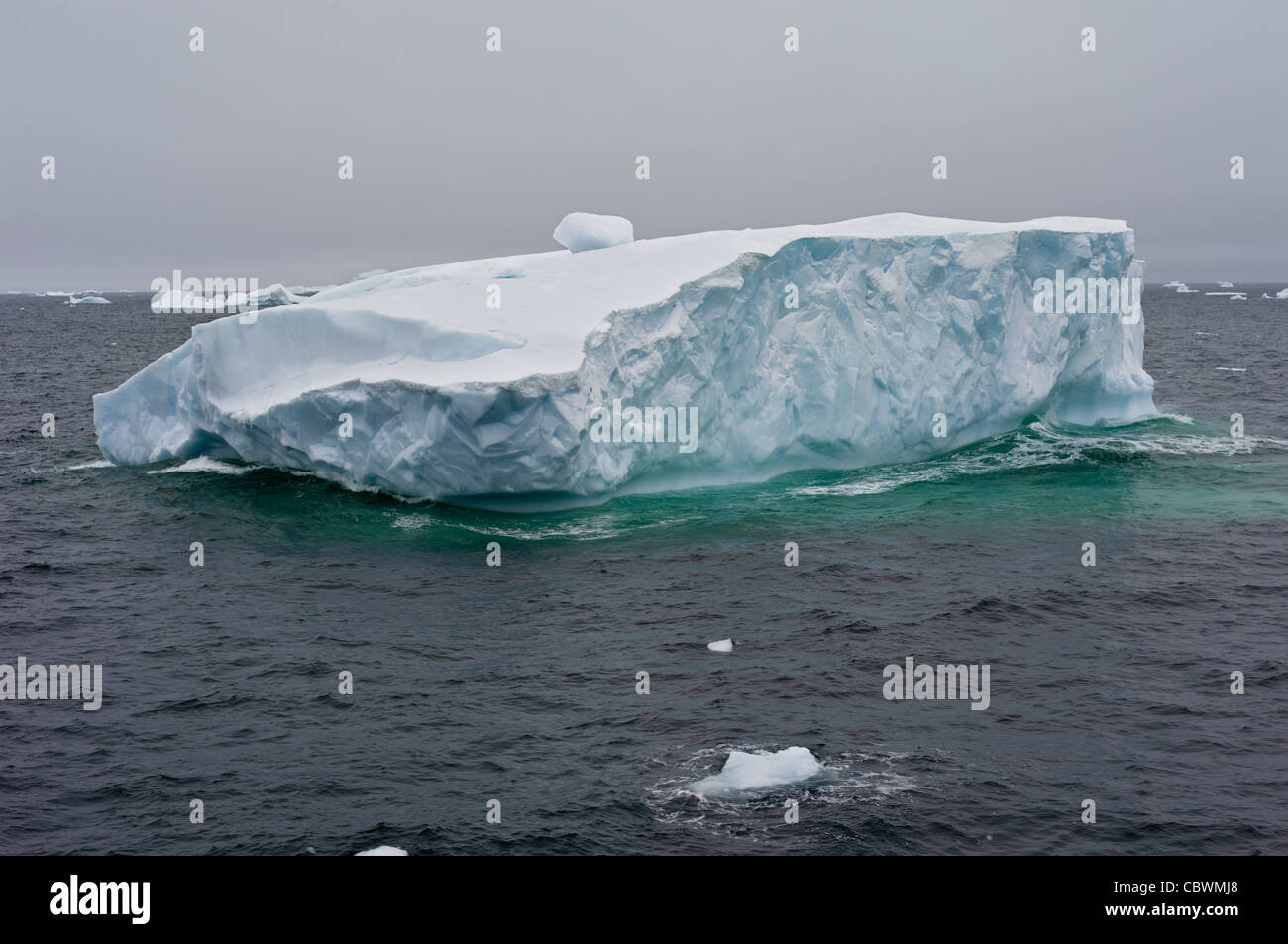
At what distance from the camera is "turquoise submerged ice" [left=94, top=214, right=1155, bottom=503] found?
22.7 meters

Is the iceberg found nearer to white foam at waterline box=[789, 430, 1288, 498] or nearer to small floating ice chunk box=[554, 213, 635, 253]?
small floating ice chunk box=[554, 213, 635, 253]

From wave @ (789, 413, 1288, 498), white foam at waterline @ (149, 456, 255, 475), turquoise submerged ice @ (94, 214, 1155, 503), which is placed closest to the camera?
turquoise submerged ice @ (94, 214, 1155, 503)

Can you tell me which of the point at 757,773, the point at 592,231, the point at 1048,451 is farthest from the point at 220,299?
the point at 757,773

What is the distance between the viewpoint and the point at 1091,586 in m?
19.7

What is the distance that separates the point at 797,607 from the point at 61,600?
12832 mm

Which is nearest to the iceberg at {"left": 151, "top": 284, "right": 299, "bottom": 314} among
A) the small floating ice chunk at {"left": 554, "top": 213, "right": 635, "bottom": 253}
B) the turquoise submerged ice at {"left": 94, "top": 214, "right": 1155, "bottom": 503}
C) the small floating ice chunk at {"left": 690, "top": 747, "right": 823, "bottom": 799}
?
the small floating ice chunk at {"left": 554, "top": 213, "right": 635, "bottom": 253}

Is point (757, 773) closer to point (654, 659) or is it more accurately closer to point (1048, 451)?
point (654, 659)

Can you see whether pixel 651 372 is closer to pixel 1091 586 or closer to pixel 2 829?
pixel 1091 586

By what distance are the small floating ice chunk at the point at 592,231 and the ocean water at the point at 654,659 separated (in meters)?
9.94

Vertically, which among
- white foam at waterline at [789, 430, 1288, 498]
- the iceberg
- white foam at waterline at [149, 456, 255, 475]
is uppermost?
the iceberg

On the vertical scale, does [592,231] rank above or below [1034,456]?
above

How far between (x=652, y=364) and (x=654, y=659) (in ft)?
30.8

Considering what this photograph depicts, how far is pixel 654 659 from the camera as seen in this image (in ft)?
54.2

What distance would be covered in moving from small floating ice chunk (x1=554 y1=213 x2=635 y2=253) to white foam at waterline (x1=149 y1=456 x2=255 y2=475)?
11705 mm
